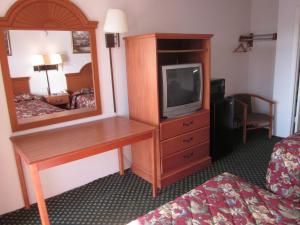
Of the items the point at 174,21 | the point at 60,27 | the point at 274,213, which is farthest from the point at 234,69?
the point at 274,213

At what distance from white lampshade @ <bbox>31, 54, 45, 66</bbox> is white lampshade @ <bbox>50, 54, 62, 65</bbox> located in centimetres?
9

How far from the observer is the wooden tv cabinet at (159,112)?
2586mm

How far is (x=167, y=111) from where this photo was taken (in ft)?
9.00

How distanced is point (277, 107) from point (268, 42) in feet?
3.76

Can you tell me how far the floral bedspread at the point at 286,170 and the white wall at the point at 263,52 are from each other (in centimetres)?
246

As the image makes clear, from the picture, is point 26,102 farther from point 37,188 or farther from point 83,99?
point 37,188

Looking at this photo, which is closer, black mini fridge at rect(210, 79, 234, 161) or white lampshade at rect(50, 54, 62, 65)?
white lampshade at rect(50, 54, 62, 65)

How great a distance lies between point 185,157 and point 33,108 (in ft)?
5.55

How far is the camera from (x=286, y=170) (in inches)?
83.1

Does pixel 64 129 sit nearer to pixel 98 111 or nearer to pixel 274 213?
pixel 98 111

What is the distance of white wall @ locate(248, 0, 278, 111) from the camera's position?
423cm

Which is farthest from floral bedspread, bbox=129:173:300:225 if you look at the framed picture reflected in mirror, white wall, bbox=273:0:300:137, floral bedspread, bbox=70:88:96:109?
white wall, bbox=273:0:300:137

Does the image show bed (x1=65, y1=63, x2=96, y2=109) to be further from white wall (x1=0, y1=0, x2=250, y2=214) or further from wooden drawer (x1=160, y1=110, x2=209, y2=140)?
wooden drawer (x1=160, y1=110, x2=209, y2=140)

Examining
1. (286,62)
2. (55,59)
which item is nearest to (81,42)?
(55,59)
